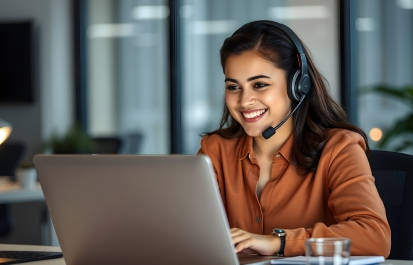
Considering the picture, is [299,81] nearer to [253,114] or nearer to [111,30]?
[253,114]

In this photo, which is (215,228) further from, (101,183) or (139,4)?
(139,4)

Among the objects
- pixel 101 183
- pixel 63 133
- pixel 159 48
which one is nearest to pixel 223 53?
pixel 101 183

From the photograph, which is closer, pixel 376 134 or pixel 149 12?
pixel 376 134

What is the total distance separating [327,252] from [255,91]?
889 millimetres

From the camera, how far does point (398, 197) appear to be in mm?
1719

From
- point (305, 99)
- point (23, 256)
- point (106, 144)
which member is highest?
point (305, 99)

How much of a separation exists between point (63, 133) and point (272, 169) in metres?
3.91

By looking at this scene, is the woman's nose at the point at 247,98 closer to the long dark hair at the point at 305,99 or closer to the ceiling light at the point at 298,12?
the long dark hair at the point at 305,99

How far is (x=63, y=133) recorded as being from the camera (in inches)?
220

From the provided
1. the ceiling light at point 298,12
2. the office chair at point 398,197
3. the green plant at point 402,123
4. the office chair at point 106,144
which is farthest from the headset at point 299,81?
the office chair at point 106,144

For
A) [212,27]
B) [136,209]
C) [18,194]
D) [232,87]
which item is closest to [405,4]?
[212,27]

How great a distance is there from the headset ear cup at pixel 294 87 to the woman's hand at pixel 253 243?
1.60ft

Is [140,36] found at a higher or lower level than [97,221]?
higher

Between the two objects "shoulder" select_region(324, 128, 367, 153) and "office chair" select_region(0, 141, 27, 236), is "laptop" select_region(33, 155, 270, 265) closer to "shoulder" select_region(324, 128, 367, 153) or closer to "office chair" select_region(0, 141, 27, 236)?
"shoulder" select_region(324, 128, 367, 153)
